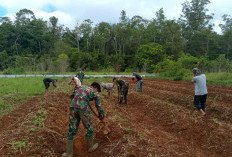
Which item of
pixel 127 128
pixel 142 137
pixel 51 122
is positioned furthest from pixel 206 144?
pixel 51 122

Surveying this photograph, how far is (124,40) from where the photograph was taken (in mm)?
41406

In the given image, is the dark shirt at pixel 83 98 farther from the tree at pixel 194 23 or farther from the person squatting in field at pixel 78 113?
the tree at pixel 194 23

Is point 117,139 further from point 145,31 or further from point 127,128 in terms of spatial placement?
point 145,31

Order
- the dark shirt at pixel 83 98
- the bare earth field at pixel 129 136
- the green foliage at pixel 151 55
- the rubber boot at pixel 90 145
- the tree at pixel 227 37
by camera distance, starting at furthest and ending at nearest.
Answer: the tree at pixel 227 37, the green foliage at pixel 151 55, the rubber boot at pixel 90 145, the bare earth field at pixel 129 136, the dark shirt at pixel 83 98

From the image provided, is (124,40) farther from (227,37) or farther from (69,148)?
(69,148)

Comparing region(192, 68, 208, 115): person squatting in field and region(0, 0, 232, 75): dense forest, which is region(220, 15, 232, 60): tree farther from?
region(192, 68, 208, 115): person squatting in field

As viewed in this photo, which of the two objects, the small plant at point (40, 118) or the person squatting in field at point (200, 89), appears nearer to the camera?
the small plant at point (40, 118)

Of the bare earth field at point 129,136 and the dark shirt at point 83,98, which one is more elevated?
the dark shirt at point 83,98

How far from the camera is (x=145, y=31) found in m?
40.3

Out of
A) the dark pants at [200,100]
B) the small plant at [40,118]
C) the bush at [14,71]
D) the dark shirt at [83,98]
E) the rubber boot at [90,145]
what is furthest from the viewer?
the bush at [14,71]

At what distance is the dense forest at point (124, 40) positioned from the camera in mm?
36031

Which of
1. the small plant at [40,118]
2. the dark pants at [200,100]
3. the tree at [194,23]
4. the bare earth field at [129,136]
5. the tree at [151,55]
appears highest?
the tree at [194,23]

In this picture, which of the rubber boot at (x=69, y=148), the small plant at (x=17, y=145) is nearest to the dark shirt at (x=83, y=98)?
the rubber boot at (x=69, y=148)

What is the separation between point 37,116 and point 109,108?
2835 millimetres
